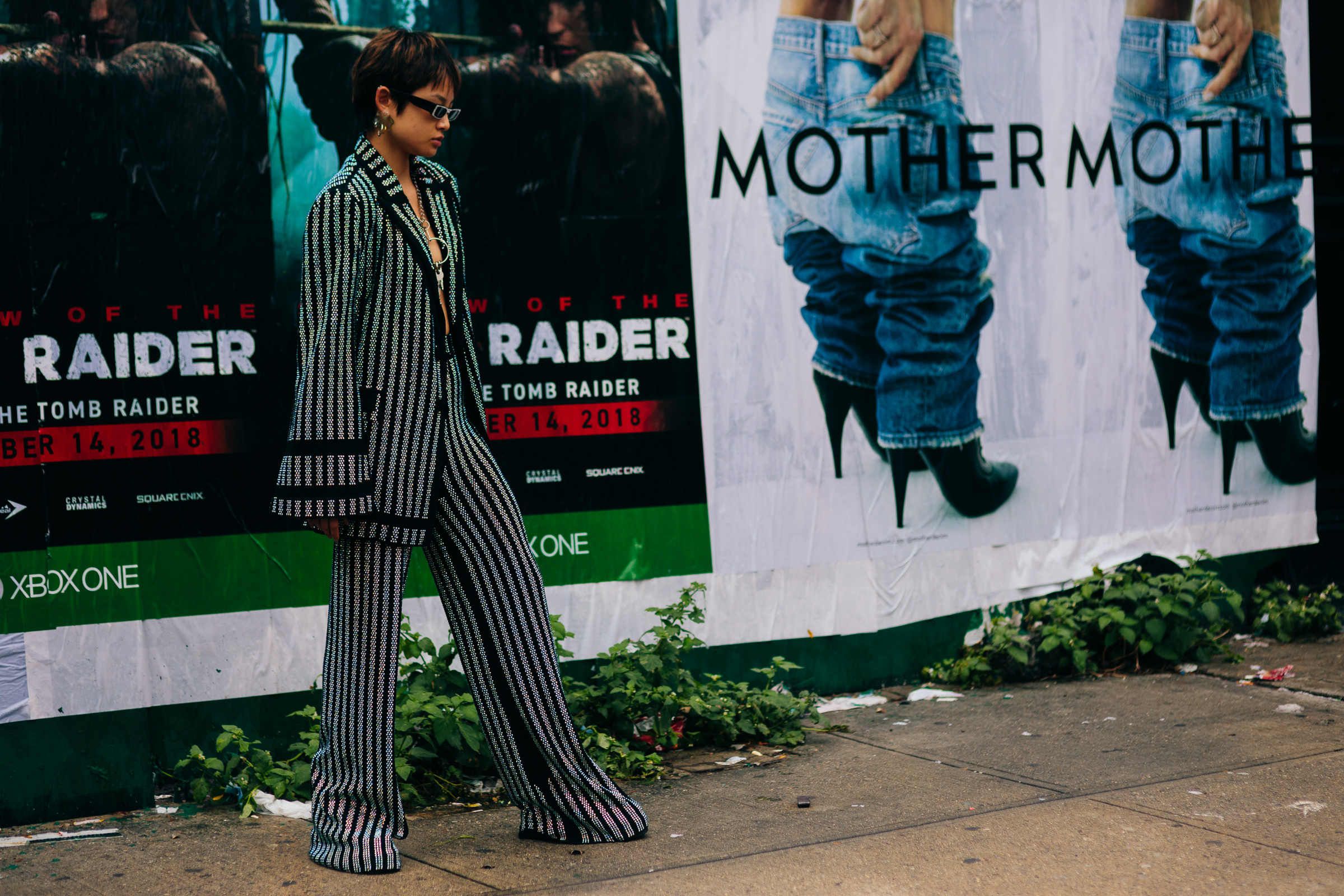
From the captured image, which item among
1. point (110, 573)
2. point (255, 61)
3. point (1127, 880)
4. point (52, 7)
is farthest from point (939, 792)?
point (52, 7)

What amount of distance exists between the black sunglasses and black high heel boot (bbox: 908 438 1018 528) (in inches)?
101

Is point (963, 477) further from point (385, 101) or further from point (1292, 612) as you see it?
point (385, 101)

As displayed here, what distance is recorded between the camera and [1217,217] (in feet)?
20.2

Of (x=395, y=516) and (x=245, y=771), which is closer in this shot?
(x=395, y=516)

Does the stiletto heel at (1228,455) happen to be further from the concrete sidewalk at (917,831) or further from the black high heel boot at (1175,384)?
the concrete sidewalk at (917,831)

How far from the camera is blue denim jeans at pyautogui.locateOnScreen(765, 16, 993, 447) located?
17.8ft

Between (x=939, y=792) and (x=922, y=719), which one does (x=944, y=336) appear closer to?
(x=922, y=719)

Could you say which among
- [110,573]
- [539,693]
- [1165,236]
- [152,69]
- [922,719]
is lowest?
[922,719]

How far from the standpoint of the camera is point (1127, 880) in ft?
11.3

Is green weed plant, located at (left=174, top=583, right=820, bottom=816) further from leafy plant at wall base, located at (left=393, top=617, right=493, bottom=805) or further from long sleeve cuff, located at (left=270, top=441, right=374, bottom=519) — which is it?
long sleeve cuff, located at (left=270, top=441, right=374, bottom=519)

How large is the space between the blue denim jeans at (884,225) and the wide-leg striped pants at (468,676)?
206 centimetres

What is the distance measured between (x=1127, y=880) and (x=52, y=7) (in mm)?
3927

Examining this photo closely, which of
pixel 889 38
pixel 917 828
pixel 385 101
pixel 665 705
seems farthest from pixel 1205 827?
pixel 889 38

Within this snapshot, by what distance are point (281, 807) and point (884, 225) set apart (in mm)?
3059
